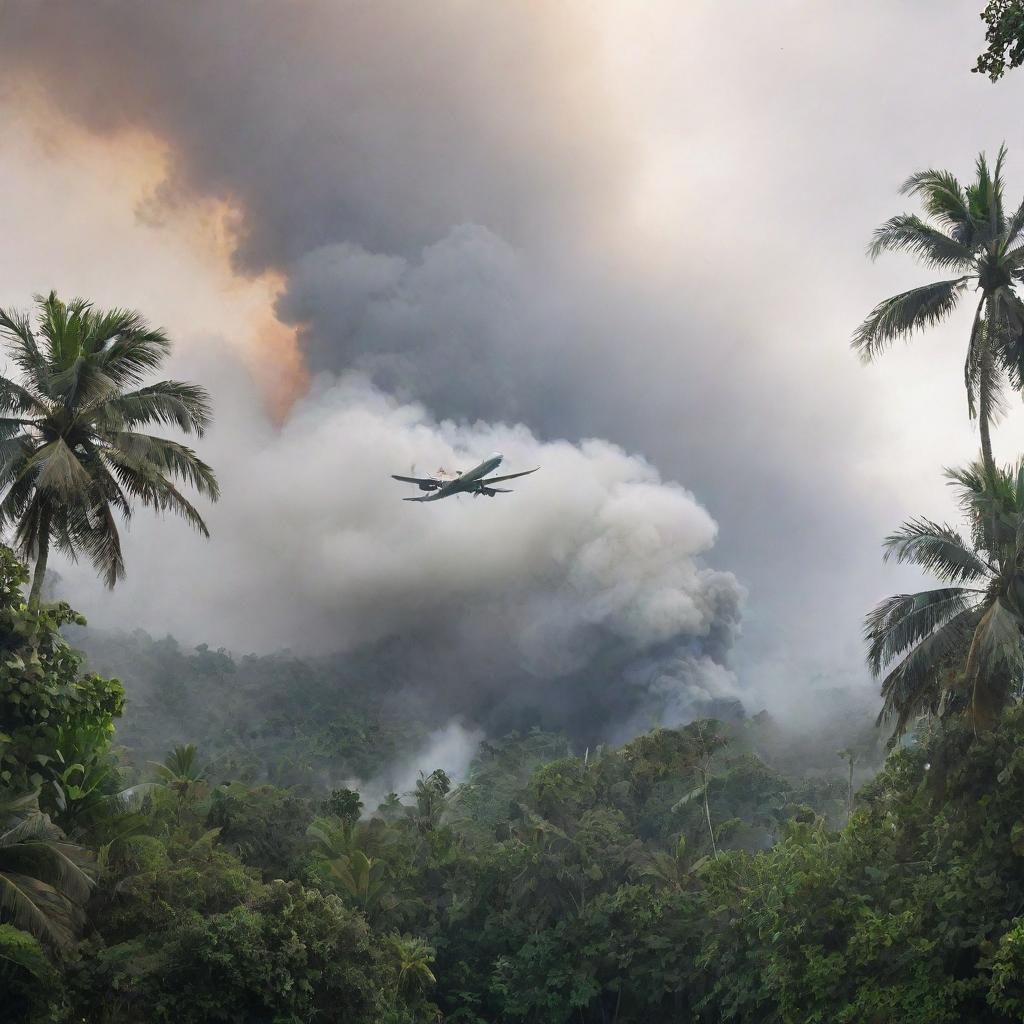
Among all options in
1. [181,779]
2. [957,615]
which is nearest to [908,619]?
[957,615]

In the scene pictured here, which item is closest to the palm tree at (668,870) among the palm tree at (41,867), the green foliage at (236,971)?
the green foliage at (236,971)

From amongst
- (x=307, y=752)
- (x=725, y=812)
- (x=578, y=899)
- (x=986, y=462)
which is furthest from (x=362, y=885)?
(x=307, y=752)

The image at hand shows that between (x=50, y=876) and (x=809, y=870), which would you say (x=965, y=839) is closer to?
(x=809, y=870)

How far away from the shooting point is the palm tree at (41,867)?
15562 mm

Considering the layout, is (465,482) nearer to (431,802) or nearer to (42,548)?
(431,802)

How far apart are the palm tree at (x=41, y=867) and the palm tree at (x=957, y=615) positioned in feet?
46.7

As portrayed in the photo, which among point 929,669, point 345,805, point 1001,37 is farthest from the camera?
point 345,805

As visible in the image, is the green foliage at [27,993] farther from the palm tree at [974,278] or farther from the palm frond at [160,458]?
the palm tree at [974,278]

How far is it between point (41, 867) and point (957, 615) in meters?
16.1

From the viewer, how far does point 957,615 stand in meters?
19.1

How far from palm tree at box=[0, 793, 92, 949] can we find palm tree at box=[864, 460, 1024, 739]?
46.7 ft

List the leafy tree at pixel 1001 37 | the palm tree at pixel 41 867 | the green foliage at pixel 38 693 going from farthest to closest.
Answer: the green foliage at pixel 38 693, the palm tree at pixel 41 867, the leafy tree at pixel 1001 37

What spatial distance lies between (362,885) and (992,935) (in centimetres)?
2205

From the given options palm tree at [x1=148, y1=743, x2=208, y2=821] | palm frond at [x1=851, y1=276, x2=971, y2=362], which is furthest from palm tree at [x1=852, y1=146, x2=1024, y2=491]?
palm tree at [x1=148, y1=743, x2=208, y2=821]
